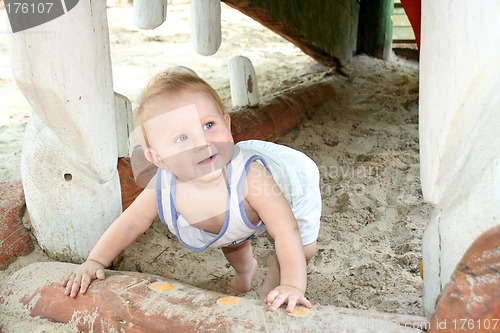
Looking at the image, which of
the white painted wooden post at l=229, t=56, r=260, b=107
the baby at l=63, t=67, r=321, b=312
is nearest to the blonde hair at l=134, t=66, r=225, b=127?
the baby at l=63, t=67, r=321, b=312

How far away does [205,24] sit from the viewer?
213 cm

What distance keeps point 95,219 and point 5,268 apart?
10.6 inches

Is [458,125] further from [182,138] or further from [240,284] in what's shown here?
[240,284]

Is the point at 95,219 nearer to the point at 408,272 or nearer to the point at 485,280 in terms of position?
the point at 408,272

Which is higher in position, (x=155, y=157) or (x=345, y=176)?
(x=155, y=157)

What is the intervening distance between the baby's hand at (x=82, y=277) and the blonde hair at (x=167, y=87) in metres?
0.34

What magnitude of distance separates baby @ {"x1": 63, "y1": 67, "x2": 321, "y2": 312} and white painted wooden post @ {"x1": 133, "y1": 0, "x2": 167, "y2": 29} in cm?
53

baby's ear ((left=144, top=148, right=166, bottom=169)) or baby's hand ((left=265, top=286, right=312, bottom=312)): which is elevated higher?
baby's ear ((left=144, top=148, right=166, bottom=169))

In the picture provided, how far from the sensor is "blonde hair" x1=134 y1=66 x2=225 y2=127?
4.27 ft

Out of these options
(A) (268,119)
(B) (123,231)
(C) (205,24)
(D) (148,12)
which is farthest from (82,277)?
(A) (268,119)

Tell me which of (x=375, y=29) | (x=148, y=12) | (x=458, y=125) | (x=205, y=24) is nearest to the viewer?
(x=458, y=125)

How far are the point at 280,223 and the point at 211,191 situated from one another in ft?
0.65

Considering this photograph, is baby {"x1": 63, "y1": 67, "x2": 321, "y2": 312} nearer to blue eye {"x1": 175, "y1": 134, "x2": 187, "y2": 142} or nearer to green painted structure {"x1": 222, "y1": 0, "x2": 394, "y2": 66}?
blue eye {"x1": 175, "y1": 134, "x2": 187, "y2": 142}

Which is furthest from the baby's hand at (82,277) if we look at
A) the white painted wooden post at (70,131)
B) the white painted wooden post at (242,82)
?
the white painted wooden post at (242,82)
